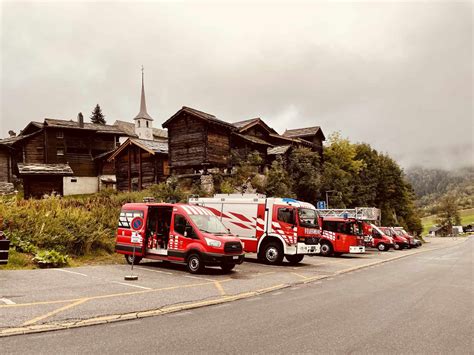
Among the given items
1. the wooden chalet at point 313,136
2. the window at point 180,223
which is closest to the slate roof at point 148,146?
the wooden chalet at point 313,136

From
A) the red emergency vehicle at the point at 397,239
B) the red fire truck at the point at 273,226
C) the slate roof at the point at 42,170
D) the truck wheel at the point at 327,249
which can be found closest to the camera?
the red fire truck at the point at 273,226

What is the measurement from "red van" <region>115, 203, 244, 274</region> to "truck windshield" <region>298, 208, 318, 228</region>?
4642 mm

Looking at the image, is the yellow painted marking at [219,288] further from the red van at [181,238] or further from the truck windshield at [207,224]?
the truck windshield at [207,224]

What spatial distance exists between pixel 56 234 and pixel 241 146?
27547 mm

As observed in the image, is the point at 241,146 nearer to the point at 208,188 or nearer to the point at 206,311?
the point at 208,188

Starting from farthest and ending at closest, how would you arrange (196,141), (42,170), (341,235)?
(42,170) → (196,141) → (341,235)

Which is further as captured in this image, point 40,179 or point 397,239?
point 397,239

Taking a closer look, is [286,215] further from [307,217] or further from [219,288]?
[219,288]

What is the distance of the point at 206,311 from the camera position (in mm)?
8414

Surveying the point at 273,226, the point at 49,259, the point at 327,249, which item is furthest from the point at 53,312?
the point at 327,249

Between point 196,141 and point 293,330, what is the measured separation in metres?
29.5

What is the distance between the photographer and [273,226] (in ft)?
60.0

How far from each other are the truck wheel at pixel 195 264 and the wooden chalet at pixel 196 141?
2093 centimetres

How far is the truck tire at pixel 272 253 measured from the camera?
59.8 feet
